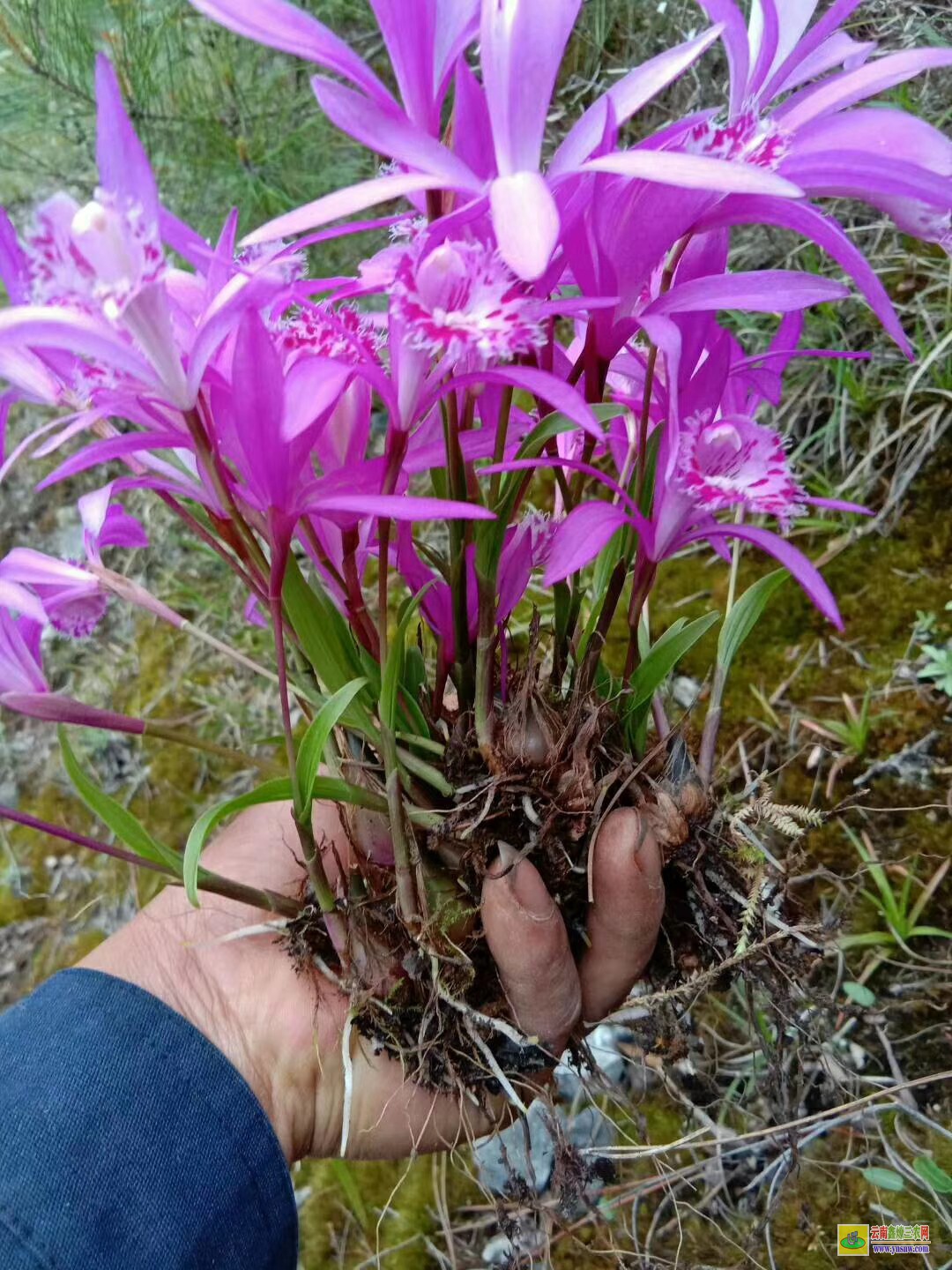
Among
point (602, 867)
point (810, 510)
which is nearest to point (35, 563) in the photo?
point (602, 867)

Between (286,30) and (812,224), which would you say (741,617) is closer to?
(812,224)

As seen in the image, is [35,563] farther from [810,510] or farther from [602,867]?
[810,510]

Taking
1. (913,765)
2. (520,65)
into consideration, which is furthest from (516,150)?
(913,765)

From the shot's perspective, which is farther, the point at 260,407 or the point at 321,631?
the point at 321,631

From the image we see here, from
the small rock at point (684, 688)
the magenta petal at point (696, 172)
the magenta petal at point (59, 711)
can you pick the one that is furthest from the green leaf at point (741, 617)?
the small rock at point (684, 688)

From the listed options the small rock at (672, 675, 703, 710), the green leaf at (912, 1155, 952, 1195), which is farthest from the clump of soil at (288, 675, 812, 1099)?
the small rock at (672, 675, 703, 710)

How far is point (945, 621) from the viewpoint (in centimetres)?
125

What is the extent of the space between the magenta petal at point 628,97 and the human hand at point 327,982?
47 cm

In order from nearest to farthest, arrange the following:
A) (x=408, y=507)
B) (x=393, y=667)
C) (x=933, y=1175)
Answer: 1. (x=408, y=507)
2. (x=393, y=667)
3. (x=933, y=1175)

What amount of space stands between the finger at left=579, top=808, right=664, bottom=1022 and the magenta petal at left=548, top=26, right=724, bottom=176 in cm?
47

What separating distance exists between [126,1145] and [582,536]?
717mm

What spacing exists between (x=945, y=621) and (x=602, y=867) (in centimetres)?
83

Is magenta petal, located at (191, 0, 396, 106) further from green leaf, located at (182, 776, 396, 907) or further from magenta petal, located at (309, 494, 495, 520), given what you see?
green leaf, located at (182, 776, 396, 907)

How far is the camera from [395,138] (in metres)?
0.46
